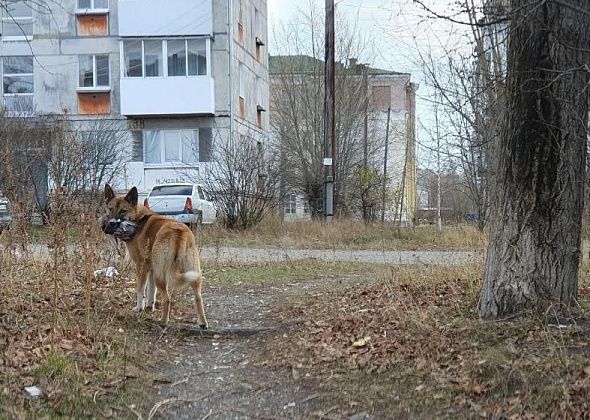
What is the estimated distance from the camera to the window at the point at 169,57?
2841 centimetres

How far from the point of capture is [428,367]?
462cm

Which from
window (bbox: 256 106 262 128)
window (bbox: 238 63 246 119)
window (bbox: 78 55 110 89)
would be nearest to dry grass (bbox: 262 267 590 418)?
window (bbox: 238 63 246 119)

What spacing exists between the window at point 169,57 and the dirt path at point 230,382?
2273cm

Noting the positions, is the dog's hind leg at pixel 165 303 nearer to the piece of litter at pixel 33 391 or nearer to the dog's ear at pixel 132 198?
the dog's ear at pixel 132 198

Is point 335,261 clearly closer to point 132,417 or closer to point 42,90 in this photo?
point 132,417

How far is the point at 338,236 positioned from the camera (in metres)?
18.5

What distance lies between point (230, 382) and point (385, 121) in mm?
35340

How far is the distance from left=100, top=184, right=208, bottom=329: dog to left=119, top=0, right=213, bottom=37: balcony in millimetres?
22338

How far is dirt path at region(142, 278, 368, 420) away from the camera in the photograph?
4340mm

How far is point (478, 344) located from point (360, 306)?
2.00m

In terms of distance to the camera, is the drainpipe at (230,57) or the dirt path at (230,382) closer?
the dirt path at (230,382)

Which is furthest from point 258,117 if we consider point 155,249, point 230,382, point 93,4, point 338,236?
point 230,382

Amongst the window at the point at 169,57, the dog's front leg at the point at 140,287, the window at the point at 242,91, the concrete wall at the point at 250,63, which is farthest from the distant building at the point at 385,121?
the dog's front leg at the point at 140,287

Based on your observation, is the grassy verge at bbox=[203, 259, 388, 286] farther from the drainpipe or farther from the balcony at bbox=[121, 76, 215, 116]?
the drainpipe
